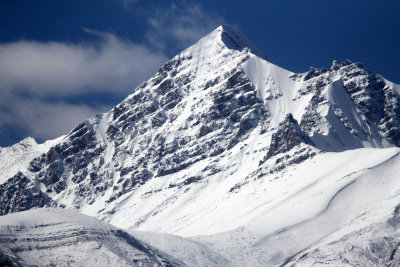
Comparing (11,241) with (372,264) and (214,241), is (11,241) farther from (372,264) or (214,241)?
(372,264)

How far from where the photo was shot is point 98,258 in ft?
433

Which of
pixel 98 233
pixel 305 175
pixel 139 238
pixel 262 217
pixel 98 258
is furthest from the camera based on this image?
pixel 305 175

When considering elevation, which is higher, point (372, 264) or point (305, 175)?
point (305, 175)

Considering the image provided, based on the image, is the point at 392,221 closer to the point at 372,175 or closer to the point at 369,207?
the point at 369,207

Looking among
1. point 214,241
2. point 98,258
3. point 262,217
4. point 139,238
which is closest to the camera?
point 98,258

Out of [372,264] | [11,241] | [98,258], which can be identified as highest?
[11,241]

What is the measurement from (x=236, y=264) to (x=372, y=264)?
91.7 ft

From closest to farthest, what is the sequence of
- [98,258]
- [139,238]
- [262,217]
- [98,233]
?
1. [98,258]
2. [98,233]
3. [139,238]
4. [262,217]

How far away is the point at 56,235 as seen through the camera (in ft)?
457

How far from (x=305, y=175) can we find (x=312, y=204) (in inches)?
1047

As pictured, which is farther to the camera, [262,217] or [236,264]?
[262,217]

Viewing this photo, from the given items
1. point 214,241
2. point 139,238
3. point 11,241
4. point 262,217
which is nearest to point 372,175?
point 262,217

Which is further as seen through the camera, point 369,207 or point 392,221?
point 369,207

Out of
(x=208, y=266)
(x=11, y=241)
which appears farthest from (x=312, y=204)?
(x=11, y=241)
